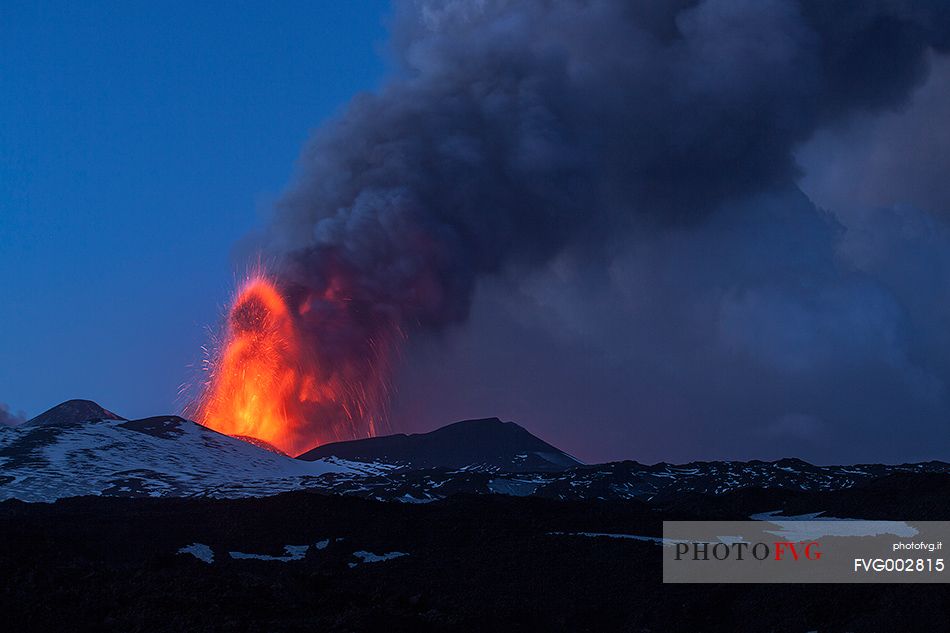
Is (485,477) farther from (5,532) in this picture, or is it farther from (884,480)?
(5,532)

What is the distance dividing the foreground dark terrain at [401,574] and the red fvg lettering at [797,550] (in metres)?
4.21

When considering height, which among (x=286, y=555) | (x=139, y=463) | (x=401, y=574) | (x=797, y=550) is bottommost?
(x=401, y=574)

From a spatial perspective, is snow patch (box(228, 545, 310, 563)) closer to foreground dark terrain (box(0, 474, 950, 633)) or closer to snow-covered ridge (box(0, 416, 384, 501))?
foreground dark terrain (box(0, 474, 950, 633))

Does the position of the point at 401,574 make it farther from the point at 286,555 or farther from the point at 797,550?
the point at 797,550

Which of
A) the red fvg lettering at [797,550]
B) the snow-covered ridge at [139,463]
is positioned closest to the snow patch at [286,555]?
the red fvg lettering at [797,550]

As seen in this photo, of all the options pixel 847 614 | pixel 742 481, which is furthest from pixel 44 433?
pixel 847 614

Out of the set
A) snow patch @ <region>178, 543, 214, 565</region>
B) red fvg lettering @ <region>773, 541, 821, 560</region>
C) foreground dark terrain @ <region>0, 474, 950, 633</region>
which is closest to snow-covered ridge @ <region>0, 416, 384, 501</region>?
foreground dark terrain @ <region>0, 474, 950, 633</region>

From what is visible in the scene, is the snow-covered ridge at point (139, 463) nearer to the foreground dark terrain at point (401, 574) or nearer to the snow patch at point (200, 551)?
the foreground dark terrain at point (401, 574)

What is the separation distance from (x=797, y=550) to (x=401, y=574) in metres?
17.4

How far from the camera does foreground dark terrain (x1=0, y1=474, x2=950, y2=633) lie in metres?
23.0

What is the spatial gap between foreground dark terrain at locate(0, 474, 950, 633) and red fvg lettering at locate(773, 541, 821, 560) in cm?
421

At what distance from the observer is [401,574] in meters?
37.1

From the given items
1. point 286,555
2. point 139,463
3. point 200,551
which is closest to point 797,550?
point 286,555

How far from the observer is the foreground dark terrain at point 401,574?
23047 mm
